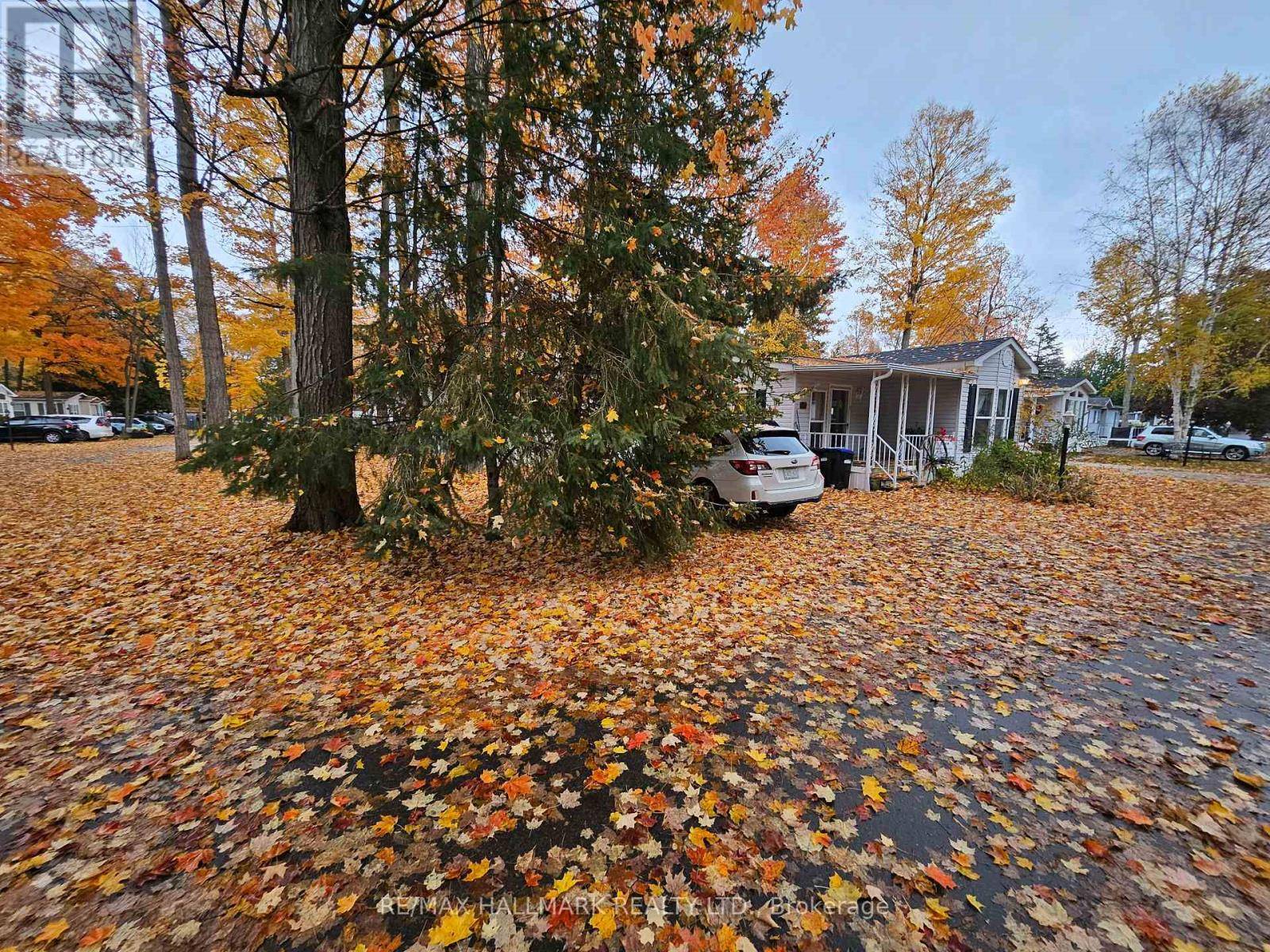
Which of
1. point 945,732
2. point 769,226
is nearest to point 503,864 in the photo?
point 945,732

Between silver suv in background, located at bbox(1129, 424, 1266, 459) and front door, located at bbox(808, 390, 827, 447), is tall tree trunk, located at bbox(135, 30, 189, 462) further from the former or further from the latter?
silver suv in background, located at bbox(1129, 424, 1266, 459)

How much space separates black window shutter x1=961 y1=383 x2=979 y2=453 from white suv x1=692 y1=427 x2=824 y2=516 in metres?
10.1

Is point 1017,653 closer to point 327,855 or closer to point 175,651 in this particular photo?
point 327,855

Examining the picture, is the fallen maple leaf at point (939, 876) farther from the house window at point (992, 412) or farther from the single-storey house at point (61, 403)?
the single-storey house at point (61, 403)

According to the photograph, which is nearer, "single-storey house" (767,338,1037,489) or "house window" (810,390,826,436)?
"single-storey house" (767,338,1037,489)

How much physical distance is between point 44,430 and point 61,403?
2448 centimetres

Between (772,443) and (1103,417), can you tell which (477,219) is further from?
(1103,417)

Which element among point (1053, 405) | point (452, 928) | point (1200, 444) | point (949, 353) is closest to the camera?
point (452, 928)

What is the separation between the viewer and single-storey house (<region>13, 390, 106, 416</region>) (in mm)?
35875

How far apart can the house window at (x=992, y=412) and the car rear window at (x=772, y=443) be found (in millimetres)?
10626

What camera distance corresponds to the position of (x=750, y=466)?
7.02m

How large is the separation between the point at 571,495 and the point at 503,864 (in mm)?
3257

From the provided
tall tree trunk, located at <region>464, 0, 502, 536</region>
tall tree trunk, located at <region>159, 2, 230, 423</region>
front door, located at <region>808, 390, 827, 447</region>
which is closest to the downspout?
front door, located at <region>808, 390, 827, 447</region>

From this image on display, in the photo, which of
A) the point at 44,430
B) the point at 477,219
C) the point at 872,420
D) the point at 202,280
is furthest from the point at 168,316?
the point at 872,420
